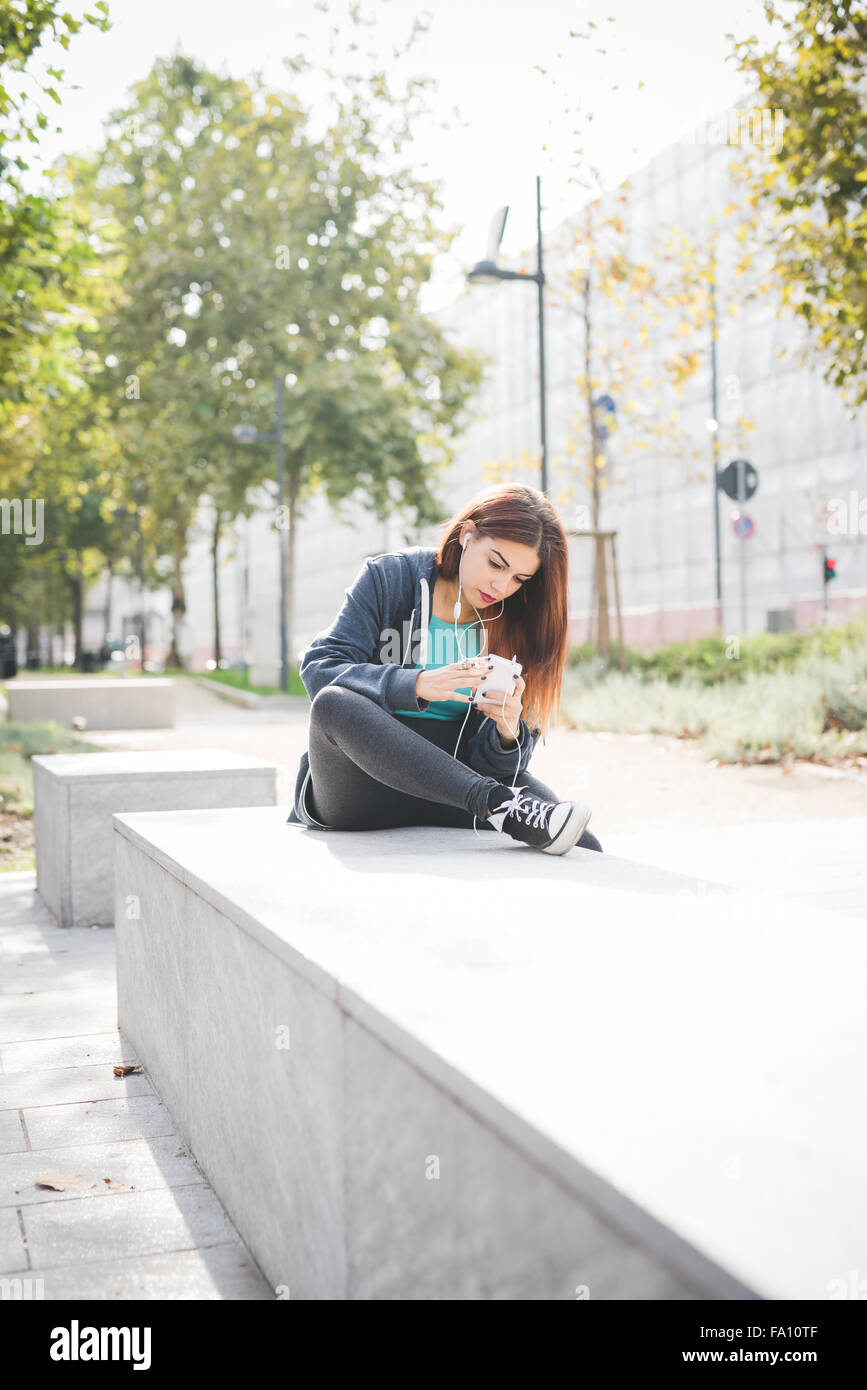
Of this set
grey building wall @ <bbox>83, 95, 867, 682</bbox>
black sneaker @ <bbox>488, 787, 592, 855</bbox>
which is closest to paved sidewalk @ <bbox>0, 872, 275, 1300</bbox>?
black sneaker @ <bbox>488, 787, 592, 855</bbox>

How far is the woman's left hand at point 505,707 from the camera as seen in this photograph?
3.38 m

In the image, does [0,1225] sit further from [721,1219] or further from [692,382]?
[692,382]

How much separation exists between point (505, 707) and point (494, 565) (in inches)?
17.9

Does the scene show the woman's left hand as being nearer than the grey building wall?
Yes

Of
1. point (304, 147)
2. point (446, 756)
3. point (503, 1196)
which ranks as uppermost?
point (304, 147)

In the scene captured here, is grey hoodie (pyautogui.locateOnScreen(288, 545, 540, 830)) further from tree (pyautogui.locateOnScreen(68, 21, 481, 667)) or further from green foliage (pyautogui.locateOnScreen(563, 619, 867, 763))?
tree (pyautogui.locateOnScreen(68, 21, 481, 667))

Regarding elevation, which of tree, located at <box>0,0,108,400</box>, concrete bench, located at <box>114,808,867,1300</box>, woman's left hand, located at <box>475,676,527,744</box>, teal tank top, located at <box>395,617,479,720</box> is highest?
tree, located at <box>0,0,108,400</box>

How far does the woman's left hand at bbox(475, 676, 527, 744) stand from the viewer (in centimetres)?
338

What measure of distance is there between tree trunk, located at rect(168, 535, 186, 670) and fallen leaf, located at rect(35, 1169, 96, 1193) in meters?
39.1

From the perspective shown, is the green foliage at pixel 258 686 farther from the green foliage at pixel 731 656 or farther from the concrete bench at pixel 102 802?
the concrete bench at pixel 102 802

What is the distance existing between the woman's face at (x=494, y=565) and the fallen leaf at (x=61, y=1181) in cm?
183
